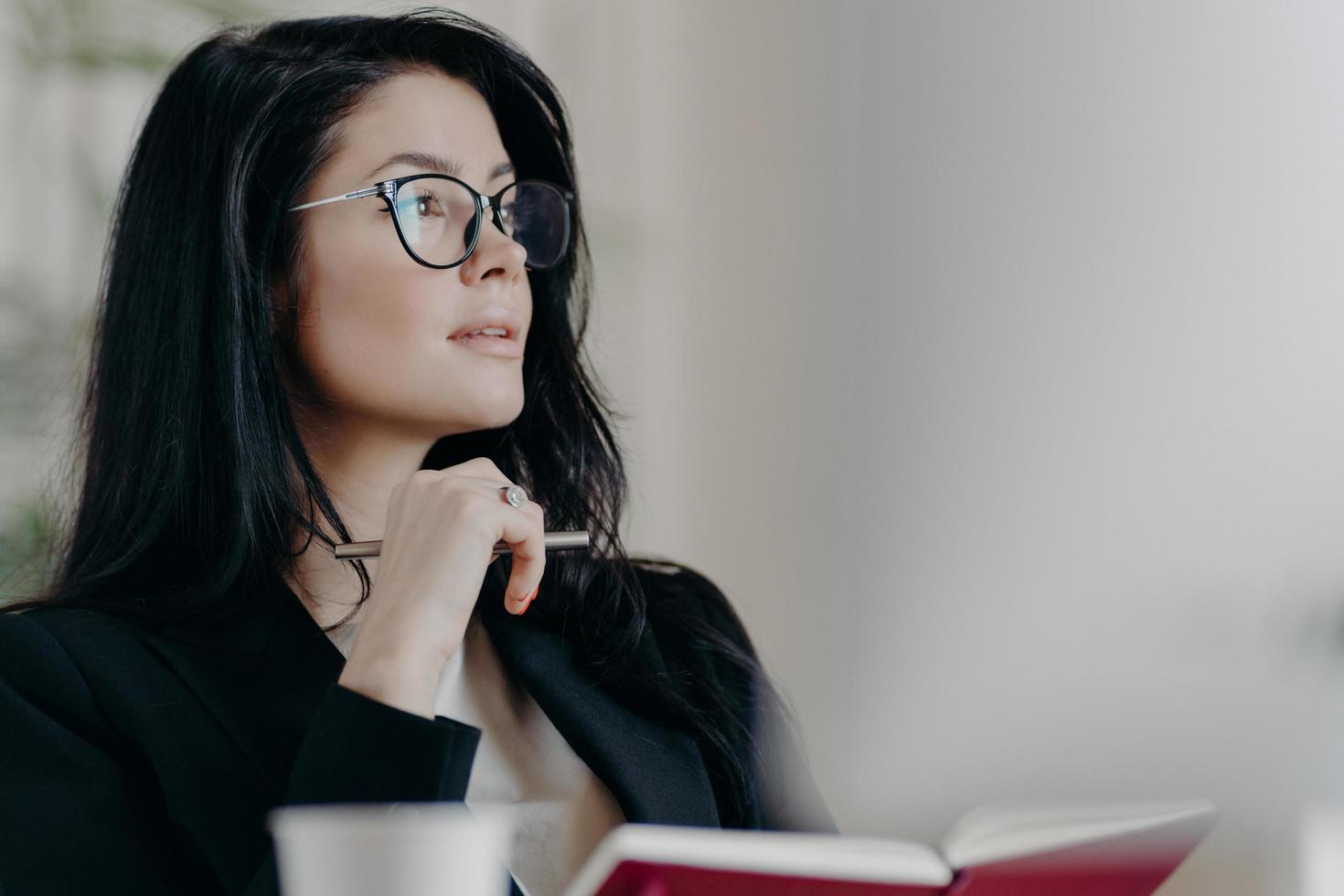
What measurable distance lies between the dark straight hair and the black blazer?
55 mm

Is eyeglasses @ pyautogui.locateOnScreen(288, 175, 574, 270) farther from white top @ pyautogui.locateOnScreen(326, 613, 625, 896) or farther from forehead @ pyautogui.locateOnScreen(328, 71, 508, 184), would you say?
white top @ pyautogui.locateOnScreen(326, 613, 625, 896)

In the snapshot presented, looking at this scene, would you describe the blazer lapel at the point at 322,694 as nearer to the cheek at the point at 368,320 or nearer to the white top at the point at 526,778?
the white top at the point at 526,778

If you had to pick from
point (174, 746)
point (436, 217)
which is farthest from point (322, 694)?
point (436, 217)

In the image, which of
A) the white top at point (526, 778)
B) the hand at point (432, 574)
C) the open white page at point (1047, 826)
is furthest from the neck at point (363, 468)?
the open white page at point (1047, 826)

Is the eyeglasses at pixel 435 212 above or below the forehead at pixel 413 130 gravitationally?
below

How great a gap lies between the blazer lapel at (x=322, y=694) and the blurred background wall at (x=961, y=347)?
2.73 feet

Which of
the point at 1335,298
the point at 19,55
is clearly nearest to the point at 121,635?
the point at 19,55

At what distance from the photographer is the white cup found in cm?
50

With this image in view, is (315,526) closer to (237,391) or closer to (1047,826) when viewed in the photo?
(237,391)

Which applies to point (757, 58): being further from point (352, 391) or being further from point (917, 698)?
point (352, 391)

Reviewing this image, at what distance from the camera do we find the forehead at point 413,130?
1.24 meters

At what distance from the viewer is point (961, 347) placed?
214 centimetres

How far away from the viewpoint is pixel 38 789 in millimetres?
1000

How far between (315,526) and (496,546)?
0.24 m
